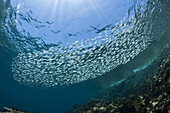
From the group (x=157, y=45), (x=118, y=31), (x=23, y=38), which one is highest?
(x=157, y=45)

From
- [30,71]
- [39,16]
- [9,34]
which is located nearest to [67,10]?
[39,16]

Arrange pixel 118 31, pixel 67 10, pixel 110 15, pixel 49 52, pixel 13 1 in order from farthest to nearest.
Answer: pixel 49 52 < pixel 118 31 < pixel 110 15 < pixel 67 10 < pixel 13 1

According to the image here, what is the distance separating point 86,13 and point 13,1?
279 inches

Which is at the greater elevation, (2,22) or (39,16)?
(2,22)

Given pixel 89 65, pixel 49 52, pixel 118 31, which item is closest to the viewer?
pixel 118 31

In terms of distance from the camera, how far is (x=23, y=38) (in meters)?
15.0

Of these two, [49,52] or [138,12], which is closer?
[138,12]

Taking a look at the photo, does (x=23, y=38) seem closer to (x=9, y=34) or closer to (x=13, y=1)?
(x=9, y=34)

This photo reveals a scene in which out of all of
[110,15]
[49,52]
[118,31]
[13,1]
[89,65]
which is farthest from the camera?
[89,65]

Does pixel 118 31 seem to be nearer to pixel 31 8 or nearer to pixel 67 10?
pixel 67 10

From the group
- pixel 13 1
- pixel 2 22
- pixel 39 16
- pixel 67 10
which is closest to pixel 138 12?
pixel 67 10

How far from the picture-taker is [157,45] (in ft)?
78.6

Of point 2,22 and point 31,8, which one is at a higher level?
point 2,22

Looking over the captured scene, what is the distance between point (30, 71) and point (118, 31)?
20060 mm
